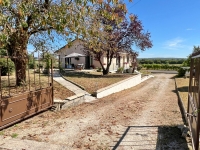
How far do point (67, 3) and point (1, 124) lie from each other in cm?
495

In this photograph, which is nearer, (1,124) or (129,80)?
(1,124)

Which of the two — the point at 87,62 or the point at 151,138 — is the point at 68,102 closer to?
the point at 151,138

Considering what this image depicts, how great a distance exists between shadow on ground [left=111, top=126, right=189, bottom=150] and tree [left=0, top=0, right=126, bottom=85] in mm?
3651

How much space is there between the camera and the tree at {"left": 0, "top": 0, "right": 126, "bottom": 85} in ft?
17.1

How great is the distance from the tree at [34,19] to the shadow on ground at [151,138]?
365cm

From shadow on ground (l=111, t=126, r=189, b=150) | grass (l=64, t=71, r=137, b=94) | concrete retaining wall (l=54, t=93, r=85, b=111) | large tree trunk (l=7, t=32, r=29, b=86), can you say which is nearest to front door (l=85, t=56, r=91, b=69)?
grass (l=64, t=71, r=137, b=94)

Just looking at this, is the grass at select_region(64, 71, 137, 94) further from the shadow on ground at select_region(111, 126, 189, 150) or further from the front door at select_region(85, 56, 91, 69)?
the front door at select_region(85, 56, 91, 69)

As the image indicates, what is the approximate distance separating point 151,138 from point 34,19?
567 cm

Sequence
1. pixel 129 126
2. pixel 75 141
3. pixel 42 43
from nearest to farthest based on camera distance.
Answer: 1. pixel 75 141
2. pixel 129 126
3. pixel 42 43

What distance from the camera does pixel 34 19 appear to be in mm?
6578

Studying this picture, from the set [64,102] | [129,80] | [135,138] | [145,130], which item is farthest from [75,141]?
[129,80]

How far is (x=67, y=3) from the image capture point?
701 cm

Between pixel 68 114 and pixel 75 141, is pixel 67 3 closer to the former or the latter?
pixel 68 114

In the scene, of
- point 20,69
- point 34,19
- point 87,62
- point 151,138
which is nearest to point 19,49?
point 20,69
